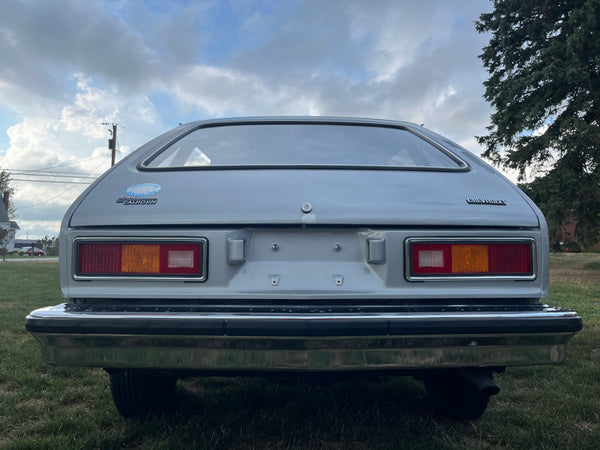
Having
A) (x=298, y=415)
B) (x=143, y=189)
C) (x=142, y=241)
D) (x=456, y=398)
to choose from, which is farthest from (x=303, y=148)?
(x=456, y=398)

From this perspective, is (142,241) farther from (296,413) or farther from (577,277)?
(577,277)

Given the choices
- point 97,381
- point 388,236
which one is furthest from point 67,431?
point 388,236

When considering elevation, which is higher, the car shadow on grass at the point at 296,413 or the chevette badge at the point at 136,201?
the chevette badge at the point at 136,201

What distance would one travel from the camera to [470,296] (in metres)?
1.84

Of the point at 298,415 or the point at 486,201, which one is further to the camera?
the point at 298,415

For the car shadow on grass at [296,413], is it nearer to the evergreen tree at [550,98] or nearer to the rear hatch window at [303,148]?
the rear hatch window at [303,148]

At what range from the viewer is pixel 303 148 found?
2.47 m

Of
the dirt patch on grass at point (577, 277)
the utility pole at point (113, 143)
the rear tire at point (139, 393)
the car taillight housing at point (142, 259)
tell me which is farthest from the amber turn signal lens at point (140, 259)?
the utility pole at point (113, 143)

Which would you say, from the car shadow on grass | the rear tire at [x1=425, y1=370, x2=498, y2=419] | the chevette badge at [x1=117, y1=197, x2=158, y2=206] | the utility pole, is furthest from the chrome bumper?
the utility pole

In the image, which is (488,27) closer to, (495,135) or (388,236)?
A: (495,135)

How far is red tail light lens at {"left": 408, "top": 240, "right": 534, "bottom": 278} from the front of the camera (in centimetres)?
184

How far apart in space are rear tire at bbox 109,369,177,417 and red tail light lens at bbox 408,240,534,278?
4.33ft

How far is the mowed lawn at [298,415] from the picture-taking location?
226cm

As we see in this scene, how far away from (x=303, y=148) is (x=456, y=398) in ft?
5.09
